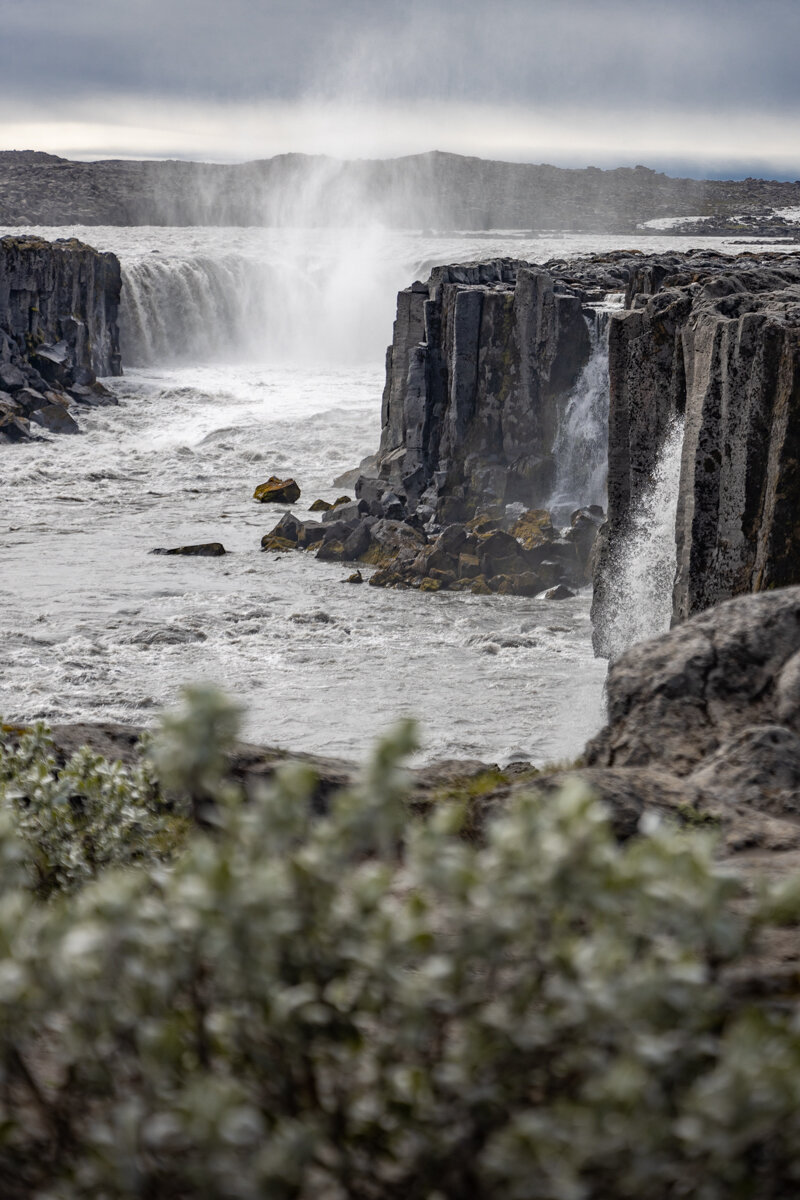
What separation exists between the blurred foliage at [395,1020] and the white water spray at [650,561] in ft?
47.9

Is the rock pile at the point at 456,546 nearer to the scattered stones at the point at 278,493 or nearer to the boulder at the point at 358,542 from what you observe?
the boulder at the point at 358,542

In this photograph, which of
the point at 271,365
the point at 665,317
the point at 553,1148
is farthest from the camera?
the point at 271,365

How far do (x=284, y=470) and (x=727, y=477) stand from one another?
1177 inches

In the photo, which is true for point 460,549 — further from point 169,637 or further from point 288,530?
point 169,637

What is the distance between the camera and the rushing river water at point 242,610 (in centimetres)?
1909

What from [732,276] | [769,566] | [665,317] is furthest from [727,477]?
[732,276]

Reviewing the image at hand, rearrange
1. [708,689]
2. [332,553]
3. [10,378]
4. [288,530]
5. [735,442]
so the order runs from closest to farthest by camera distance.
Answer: [708,689] < [735,442] < [332,553] < [288,530] < [10,378]

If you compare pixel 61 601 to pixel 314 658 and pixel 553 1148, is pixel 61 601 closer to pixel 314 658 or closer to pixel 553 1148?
pixel 314 658

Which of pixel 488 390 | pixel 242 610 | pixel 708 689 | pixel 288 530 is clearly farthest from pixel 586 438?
pixel 708 689

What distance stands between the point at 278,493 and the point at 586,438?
35.1 feet

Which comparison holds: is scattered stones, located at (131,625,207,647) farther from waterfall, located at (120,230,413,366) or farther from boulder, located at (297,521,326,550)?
waterfall, located at (120,230,413,366)

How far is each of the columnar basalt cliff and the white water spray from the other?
33417 millimetres

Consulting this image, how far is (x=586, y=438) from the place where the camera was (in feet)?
104

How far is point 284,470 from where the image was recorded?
1663 inches
